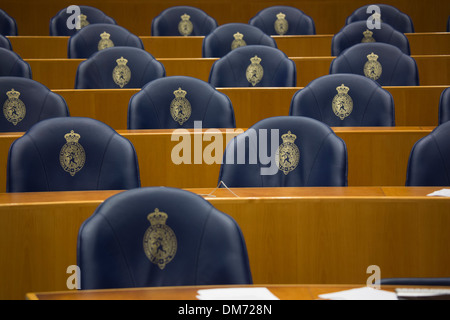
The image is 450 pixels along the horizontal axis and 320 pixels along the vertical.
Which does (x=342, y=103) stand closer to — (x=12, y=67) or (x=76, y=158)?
(x=76, y=158)

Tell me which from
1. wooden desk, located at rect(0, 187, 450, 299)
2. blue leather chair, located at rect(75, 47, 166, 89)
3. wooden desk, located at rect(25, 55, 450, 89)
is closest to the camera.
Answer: wooden desk, located at rect(0, 187, 450, 299)

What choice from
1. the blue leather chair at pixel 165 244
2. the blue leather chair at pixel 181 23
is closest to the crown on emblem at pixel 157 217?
the blue leather chair at pixel 165 244

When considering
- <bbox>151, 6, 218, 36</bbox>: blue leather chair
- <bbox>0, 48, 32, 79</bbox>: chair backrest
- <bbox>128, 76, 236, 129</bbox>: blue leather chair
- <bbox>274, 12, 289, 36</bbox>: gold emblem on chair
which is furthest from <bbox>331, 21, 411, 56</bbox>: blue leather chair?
<bbox>0, 48, 32, 79</bbox>: chair backrest

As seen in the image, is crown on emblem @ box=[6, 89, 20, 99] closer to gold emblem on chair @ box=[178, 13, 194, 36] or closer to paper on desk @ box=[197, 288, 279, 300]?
paper on desk @ box=[197, 288, 279, 300]

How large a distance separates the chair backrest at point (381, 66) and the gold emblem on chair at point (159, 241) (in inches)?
80.9

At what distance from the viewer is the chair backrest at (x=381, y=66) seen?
3105mm

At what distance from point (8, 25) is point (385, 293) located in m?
4.12

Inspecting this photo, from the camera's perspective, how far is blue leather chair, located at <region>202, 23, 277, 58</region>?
3697mm

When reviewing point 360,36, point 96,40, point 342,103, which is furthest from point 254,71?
point 96,40

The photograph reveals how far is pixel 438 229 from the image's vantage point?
4.86 ft

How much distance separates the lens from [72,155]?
1833 millimetres

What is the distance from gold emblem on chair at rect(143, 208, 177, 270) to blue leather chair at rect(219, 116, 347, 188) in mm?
617

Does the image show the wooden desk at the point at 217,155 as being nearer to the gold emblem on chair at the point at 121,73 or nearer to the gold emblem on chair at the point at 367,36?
the gold emblem on chair at the point at 121,73
